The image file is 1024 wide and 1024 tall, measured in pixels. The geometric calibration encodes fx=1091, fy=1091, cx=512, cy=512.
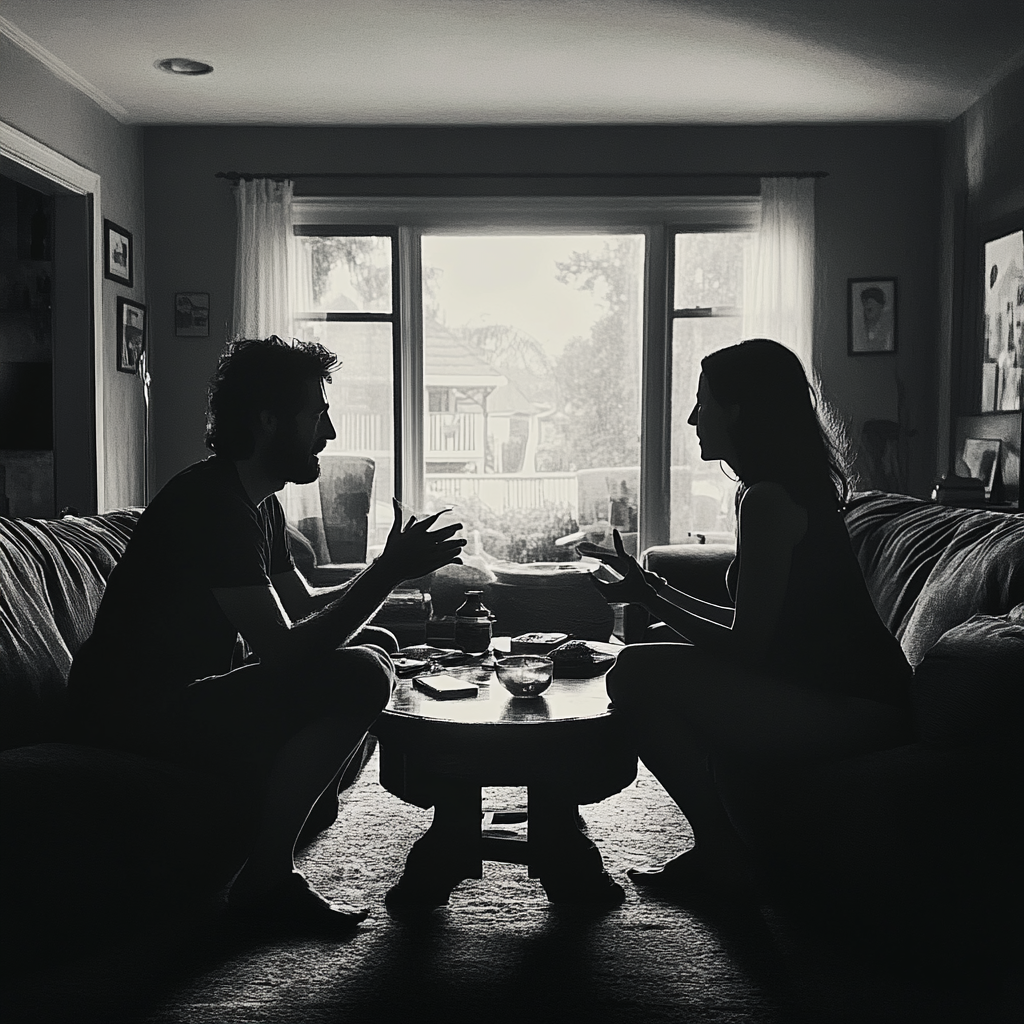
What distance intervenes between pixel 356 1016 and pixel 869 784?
96 centimetres

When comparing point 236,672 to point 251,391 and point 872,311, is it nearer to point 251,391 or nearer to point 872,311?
point 251,391

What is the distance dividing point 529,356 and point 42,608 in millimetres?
3720

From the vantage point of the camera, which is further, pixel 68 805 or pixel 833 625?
pixel 833 625

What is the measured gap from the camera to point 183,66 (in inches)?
182

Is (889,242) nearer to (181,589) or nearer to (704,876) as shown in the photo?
(704,876)

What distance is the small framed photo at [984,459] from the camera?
4.60 metres

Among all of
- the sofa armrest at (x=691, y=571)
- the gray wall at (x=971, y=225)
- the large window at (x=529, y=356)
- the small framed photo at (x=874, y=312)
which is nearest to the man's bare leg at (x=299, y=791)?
the sofa armrest at (x=691, y=571)

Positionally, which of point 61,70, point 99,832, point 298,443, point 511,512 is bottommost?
point 99,832

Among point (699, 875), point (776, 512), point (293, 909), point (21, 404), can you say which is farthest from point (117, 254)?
point (699, 875)

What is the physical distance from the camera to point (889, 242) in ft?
18.4

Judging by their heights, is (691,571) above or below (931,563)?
below

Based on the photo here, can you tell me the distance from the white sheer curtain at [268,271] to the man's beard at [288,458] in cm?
317

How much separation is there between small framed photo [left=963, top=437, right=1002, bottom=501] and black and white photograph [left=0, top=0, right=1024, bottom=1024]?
0.09 ft

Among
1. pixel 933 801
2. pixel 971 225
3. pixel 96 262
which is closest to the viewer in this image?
pixel 933 801
